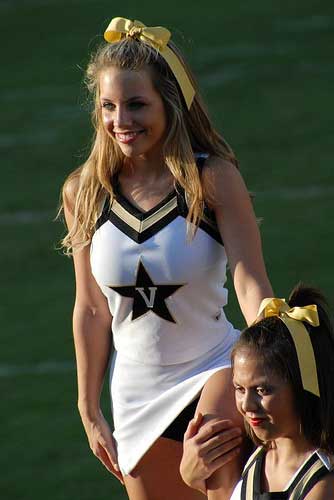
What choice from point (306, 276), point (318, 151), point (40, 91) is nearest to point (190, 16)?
point (40, 91)

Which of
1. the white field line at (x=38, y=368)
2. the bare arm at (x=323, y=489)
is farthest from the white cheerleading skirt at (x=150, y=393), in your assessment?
the white field line at (x=38, y=368)

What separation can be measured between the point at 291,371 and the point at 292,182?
6.13 meters

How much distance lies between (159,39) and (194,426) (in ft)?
3.42

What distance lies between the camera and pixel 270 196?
356 inches

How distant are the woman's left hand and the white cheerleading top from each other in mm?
274

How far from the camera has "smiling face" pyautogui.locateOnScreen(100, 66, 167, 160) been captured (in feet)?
12.0

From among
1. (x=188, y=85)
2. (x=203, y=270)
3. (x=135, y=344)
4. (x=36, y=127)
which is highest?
(x=188, y=85)

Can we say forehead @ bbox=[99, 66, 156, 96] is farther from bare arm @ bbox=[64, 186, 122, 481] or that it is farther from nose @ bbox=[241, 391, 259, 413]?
nose @ bbox=[241, 391, 259, 413]

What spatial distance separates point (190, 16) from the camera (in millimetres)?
11984

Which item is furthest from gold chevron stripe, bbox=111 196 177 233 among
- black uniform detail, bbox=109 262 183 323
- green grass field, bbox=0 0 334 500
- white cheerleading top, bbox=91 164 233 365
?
green grass field, bbox=0 0 334 500

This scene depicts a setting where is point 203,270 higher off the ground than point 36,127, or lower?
higher

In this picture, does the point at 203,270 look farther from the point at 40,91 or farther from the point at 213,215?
the point at 40,91

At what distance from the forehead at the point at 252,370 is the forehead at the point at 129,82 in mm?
810

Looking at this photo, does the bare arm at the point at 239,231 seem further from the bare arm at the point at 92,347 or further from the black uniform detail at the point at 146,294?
the bare arm at the point at 92,347
